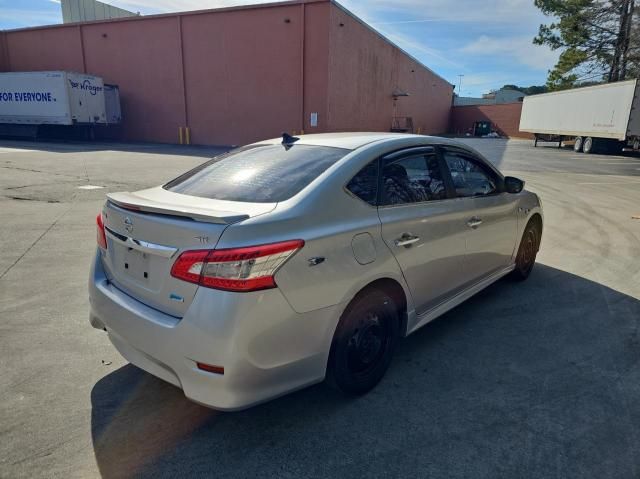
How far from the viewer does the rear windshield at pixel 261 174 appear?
2.66 meters

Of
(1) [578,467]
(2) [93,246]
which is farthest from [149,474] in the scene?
(2) [93,246]

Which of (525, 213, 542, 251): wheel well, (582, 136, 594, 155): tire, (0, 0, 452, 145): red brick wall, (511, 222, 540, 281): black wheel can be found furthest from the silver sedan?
(582, 136, 594, 155): tire

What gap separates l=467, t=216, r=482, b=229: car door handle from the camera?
361 centimetres

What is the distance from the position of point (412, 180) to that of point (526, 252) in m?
2.32

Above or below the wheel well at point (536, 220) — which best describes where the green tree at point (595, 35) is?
above

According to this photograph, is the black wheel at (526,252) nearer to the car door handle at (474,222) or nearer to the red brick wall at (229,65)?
the car door handle at (474,222)

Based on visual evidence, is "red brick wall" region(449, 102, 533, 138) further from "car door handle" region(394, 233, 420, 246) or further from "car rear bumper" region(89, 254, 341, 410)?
"car rear bumper" region(89, 254, 341, 410)

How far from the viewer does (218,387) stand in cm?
217

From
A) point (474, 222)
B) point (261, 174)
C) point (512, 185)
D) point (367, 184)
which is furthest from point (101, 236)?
point (512, 185)

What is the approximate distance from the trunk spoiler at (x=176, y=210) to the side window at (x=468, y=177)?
2.04 m

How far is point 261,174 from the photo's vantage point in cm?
291

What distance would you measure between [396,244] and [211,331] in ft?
4.29

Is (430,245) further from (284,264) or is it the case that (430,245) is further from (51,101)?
(51,101)

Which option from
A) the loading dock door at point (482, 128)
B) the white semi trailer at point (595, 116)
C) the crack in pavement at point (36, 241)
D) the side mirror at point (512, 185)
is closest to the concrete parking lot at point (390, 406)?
the crack in pavement at point (36, 241)
